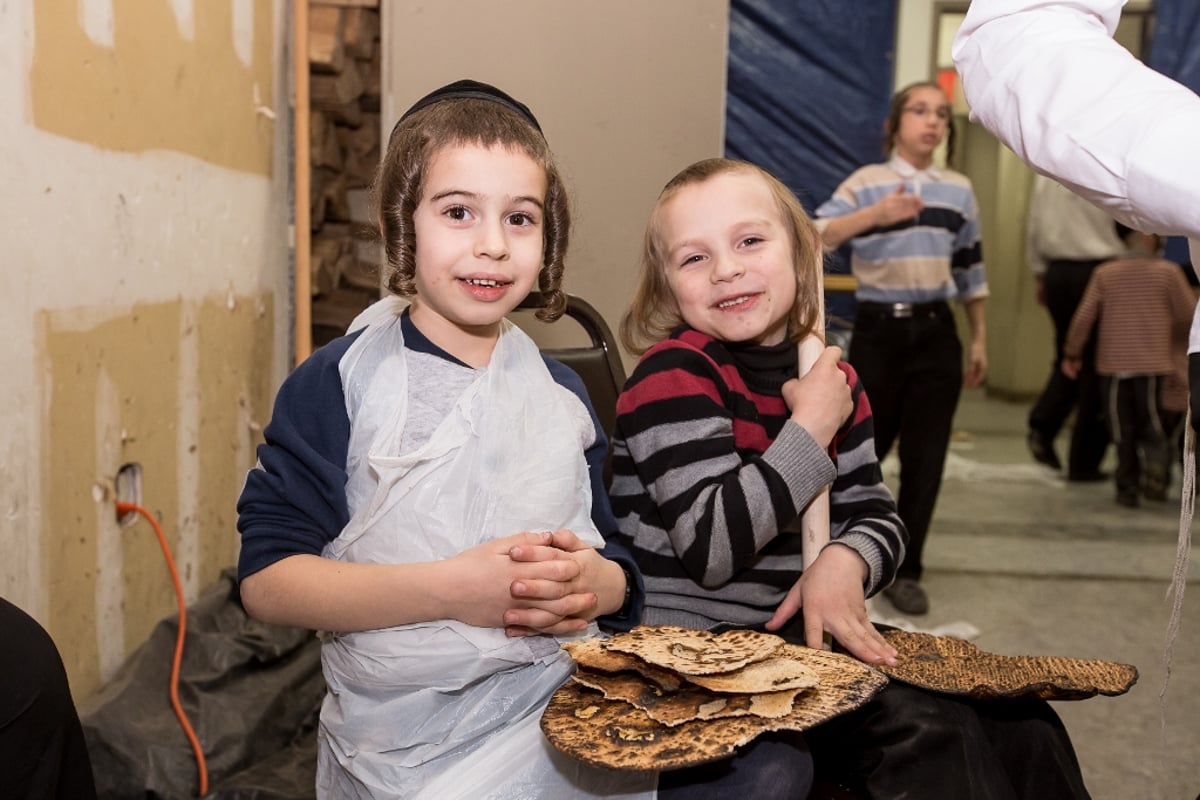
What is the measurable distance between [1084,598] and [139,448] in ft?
8.72

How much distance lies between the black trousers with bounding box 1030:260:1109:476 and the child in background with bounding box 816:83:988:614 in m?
1.98

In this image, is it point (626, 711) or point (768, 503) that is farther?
point (768, 503)

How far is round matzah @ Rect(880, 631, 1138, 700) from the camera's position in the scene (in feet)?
3.72

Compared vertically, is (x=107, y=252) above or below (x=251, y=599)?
above

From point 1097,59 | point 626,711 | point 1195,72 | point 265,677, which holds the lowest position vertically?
point 265,677

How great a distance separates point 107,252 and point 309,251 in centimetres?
90

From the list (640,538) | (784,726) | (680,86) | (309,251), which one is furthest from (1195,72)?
(784,726)

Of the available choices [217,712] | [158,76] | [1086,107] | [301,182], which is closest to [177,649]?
[217,712]

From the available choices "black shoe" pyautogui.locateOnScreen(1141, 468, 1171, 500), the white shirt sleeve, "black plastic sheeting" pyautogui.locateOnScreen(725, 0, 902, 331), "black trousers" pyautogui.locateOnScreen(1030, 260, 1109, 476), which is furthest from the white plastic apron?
"black trousers" pyautogui.locateOnScreen(1030, 260, 1109, 476)

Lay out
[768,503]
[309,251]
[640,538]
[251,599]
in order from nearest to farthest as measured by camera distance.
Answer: [251,599]
[768,503]
[640,538]
[309,251]

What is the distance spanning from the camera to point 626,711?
98 cm

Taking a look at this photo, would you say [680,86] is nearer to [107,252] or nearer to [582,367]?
[582,367]

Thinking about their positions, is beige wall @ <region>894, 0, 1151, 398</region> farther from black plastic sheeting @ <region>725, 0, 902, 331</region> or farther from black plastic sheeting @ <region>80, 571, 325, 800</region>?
black plastic sheeting @ <region>80, 571, 325, 800</region>

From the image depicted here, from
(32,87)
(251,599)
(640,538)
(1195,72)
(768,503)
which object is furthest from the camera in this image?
(1195,72)
